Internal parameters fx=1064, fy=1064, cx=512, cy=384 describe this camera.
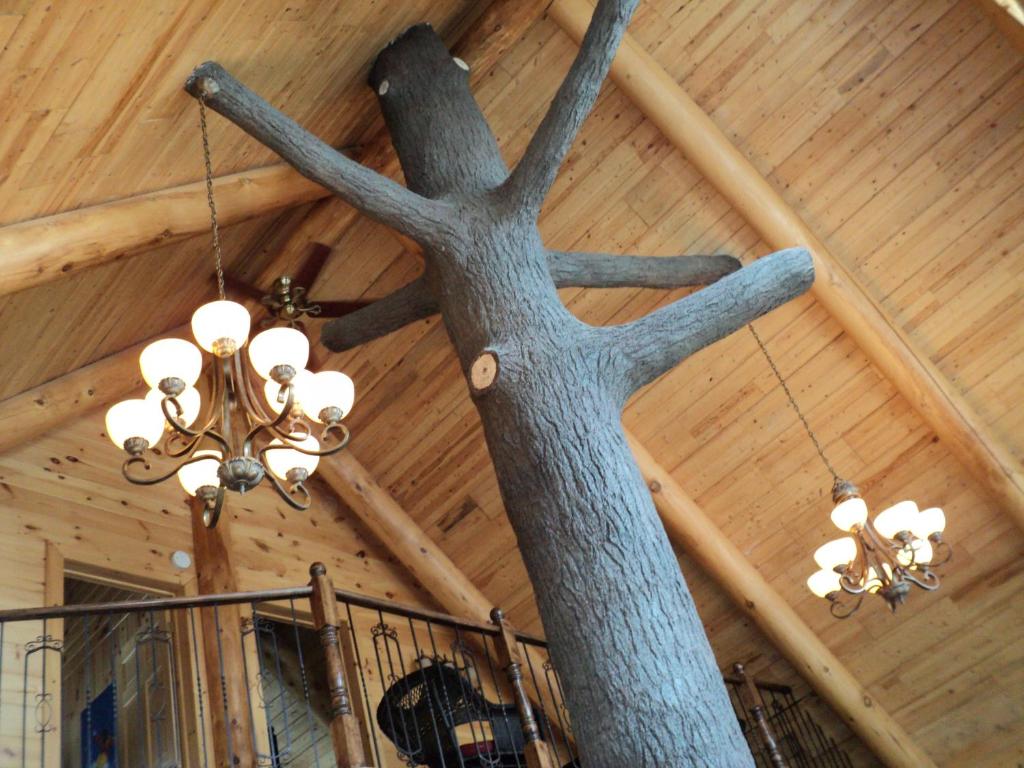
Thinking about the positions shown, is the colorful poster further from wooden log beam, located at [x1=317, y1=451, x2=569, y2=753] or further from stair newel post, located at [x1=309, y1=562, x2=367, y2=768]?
stair newel post, located at [x1=309, y1=562, x2=367, y2=768]

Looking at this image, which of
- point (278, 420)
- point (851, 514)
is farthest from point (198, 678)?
point (851, 514)

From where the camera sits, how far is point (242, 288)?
571 centimetres

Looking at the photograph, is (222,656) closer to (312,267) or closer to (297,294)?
(297,294)

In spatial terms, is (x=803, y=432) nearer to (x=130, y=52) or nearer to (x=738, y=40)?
(x=738, y=40)

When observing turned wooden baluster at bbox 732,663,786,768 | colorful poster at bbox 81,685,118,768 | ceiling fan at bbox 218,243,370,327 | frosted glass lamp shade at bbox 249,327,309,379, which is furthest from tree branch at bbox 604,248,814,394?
colorful poster at bbox 81,685,118,768

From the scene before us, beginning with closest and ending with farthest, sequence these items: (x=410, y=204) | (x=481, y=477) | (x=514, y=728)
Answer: (x=410, y=204)
(x=514, y=728)
(x=481, y=477)

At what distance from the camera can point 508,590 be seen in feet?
22.3

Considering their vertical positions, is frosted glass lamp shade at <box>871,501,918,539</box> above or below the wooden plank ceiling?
below

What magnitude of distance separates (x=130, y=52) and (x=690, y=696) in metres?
2.89

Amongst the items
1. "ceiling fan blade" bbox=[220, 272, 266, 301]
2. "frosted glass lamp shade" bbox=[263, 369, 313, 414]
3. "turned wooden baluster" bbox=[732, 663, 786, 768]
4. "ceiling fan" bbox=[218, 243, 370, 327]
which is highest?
"ceiling fan blade" bbox=[220, 272, 266, 301]

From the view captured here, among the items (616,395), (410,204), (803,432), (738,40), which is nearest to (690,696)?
(616,395)

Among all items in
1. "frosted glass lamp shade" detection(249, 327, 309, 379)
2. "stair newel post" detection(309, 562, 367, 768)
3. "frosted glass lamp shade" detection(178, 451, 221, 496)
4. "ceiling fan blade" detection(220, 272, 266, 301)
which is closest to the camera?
"stair newel post" detection(309, 562, 367, 768)

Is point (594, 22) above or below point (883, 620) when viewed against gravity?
above

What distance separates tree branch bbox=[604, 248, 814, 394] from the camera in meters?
3.83
